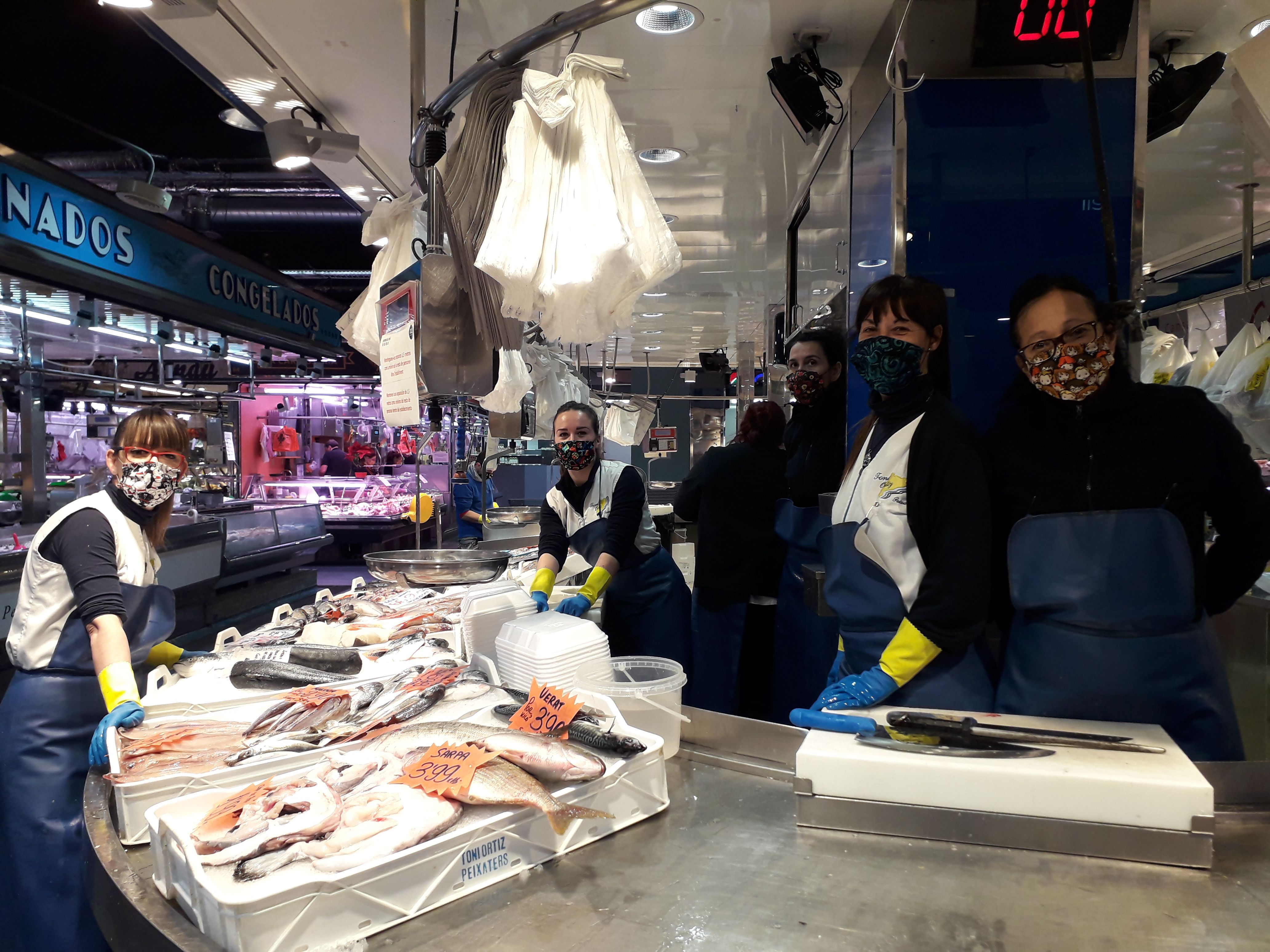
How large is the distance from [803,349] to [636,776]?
224cm

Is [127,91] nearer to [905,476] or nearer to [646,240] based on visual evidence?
[646,240]

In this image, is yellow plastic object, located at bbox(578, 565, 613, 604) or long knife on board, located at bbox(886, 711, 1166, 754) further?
yellow plastic object, located at bbox(578, 565, 613, 604)

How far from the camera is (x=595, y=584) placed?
2.97m

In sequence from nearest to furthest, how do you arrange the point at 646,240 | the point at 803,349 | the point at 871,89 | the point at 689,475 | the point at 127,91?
the point at 646,240 < the point at 871,89 < the point at 803,349 < the point at 689,475 < the point at 127,91

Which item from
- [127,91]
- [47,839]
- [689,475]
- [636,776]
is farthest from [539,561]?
[127,91]

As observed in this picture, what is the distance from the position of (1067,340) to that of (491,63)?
1469 mm

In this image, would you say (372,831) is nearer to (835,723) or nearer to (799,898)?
(799,898)

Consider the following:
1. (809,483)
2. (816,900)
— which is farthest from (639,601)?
(816,900)

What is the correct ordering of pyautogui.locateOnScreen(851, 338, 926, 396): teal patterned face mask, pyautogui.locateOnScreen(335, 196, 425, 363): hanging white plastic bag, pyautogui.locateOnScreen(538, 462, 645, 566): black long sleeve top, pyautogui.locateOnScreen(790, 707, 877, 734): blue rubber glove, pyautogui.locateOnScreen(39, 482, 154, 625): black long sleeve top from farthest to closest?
pyautogui.locateOnScreen(538, 462, 645, 566): black long sleeve top < pyautogui.locateOnScreen(335, 196, 425, 363): hanging white plastic bag < pyautogui.locateOnScreen(39, 482, 154, 625): black long sleeve top < pyautogui.locateOnScreen(851, 338, 926, 396): teal patterned face mask < pyautogui.locateOnScreen(790, 707, 877, 734): blue rubber glove

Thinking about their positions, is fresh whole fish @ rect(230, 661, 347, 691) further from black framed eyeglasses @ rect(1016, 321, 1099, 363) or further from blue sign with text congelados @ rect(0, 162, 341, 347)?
blue sign with text congelados @ rect(0, 162, 341, 347)

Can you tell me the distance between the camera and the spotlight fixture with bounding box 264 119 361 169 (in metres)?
3.13

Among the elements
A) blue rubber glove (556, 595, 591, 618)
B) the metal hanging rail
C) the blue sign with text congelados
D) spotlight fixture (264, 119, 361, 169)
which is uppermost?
the blue sign with text congelados

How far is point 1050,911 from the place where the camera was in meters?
1.00

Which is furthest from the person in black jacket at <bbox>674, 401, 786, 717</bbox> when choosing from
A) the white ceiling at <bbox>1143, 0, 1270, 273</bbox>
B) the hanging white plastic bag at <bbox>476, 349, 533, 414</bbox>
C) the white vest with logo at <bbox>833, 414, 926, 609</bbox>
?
the white ceiling at <bbox>1143, 0, 1270, 273</bbox>
